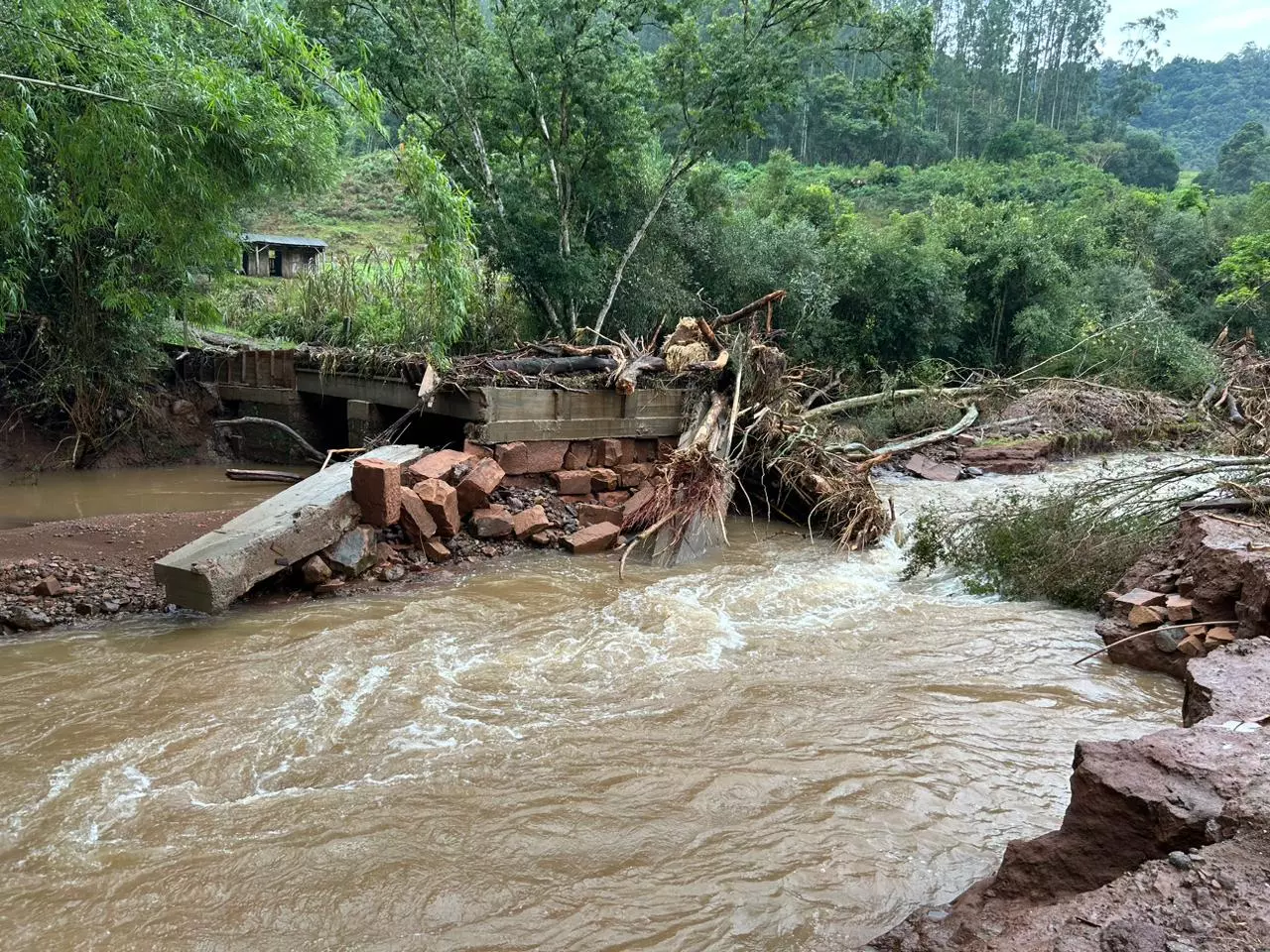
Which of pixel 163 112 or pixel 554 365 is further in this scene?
pixel 554 365

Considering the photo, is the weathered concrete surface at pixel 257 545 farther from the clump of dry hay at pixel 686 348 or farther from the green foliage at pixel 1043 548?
the green foliage at pixel 1043 548

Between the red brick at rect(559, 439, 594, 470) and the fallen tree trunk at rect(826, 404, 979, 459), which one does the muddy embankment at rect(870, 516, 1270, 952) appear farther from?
the fallen tree trunk at rect(826, 404, 979, 459)

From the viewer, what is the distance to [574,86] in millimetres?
13867

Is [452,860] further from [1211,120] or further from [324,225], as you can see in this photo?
[1211,120]

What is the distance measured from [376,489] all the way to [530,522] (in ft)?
5.49

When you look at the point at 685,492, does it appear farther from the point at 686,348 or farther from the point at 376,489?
the point at 376,489

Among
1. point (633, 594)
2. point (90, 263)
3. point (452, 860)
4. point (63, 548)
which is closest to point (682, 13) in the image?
point (90, 263)

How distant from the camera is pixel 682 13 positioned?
1424 cm

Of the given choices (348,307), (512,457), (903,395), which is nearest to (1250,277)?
(903,395)

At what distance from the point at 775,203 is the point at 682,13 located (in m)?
7.66

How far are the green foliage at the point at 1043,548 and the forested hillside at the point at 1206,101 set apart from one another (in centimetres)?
7656

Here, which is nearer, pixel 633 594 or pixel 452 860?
pixel 452 860

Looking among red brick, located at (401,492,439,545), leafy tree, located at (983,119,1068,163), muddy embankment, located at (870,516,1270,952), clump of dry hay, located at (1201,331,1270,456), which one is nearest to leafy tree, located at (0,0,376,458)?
red brick, located at (401,492,439,545)

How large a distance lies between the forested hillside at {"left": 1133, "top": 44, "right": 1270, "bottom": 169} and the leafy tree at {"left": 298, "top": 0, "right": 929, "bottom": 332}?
227ft
